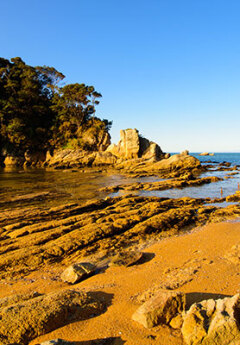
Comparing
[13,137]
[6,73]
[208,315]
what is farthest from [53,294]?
[6,73]

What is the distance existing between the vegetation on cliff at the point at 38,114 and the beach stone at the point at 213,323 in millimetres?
53318

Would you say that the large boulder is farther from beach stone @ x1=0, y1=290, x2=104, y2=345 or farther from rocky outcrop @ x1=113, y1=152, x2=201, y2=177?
beach stone @ x1=0, y1=290, x2=104, y2=345

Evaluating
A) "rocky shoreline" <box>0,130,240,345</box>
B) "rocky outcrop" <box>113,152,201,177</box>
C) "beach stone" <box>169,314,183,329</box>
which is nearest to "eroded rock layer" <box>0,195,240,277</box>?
"rocky shoreline" <box>0,130,240,345</box>

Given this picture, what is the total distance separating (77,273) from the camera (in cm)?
666

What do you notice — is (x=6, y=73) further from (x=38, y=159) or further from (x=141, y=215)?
(x=141, y=215)

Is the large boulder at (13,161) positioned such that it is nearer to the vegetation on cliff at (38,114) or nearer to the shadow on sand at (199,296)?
the vegetation on cliff at (38,114)

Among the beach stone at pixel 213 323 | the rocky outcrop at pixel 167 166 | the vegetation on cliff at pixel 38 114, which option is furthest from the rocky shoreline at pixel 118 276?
the vegetation on cliff at pixel 38 114

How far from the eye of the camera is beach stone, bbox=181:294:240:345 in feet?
11.4

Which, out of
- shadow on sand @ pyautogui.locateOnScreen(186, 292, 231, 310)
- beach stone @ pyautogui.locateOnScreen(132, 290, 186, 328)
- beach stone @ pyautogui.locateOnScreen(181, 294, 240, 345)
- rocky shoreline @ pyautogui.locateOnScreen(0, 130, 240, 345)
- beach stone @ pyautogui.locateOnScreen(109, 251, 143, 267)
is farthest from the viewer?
beach stone @ pyautogui.locateOnScreen(109, 251, 143, 267)

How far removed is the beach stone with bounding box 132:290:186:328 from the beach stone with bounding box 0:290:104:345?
1164 millimetres

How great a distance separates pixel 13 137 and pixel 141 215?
54.6 meters

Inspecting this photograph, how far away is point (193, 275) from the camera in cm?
638

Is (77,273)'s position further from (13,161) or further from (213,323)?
(13,161)

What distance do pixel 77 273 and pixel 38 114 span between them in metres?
63.8
